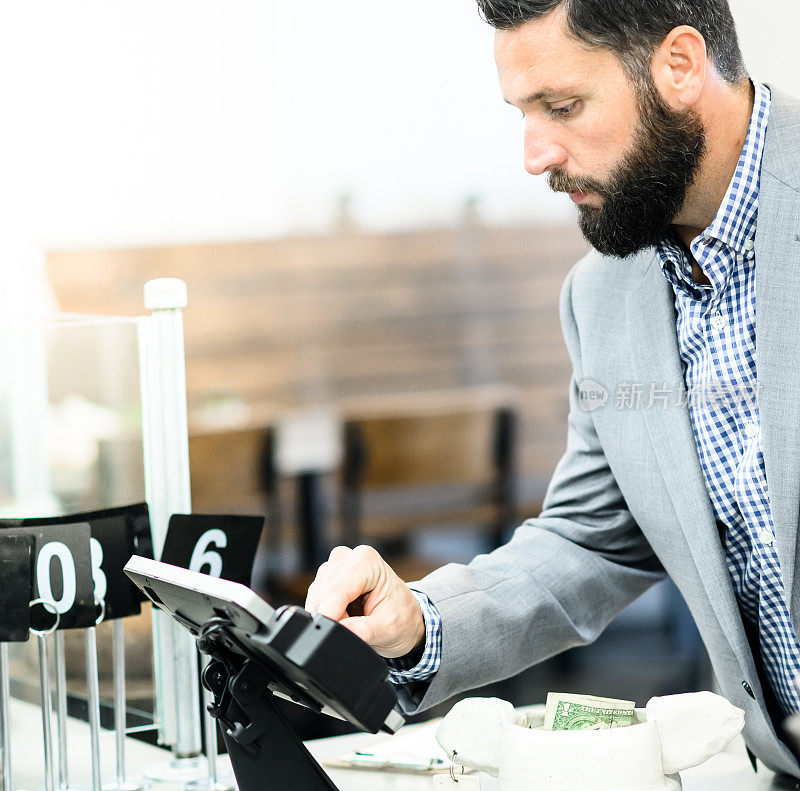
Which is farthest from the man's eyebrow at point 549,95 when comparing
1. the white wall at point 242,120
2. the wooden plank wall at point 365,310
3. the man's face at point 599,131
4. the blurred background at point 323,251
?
the wooden plank wall at point 365,310

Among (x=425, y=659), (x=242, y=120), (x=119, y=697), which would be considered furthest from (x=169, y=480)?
(x=242, y=120)

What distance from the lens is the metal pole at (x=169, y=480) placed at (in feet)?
3.75

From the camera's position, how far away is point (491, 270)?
4.86 m

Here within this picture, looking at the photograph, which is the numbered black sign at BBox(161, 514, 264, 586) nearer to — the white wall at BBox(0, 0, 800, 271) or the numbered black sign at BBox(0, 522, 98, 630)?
the numbered black sign at BBox(0, 522, 98, 630)

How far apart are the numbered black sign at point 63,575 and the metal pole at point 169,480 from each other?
0.12 m

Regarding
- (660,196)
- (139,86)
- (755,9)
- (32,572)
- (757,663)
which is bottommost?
(757,663)

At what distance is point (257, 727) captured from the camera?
0.86 meters

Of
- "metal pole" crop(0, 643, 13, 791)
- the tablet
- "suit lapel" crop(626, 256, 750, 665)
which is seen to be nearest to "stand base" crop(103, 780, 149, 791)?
"metal pole" crop(0, 643, 13, 791)

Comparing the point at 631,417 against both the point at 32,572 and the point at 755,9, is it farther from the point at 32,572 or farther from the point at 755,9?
the point at 755,9

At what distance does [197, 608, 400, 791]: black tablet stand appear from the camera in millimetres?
849

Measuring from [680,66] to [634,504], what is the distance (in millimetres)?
462

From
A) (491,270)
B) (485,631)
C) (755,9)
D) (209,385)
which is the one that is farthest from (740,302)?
(491,270)

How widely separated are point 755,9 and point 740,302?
875 mm

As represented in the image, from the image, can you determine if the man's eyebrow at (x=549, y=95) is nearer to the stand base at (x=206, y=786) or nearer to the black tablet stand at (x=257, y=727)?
the black tablet stand at (x=257, y=727)
